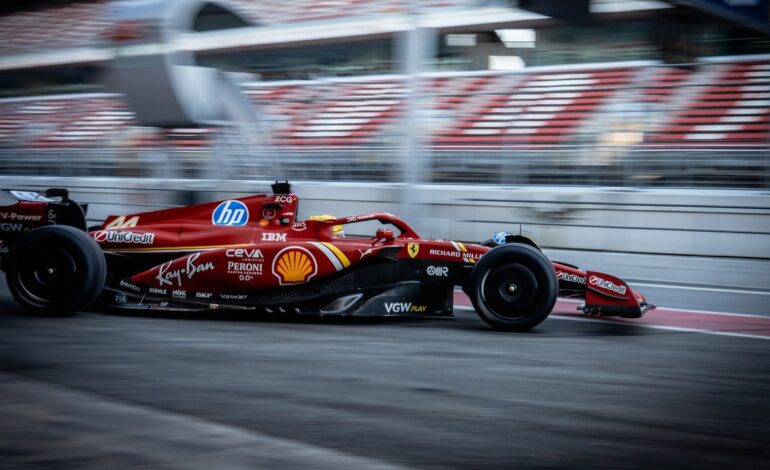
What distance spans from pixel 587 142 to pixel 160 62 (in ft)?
29.9

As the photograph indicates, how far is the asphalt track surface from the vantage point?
340 cm

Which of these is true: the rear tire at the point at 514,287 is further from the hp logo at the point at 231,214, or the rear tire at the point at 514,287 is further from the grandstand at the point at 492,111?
the grandstand at the point at 492,111

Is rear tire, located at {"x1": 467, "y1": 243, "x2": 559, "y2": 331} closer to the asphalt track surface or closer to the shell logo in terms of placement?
the asphalt track surface

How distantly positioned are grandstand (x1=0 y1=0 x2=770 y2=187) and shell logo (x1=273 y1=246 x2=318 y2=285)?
205 inches

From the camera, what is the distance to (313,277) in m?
6.61

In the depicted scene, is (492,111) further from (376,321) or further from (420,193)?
(376,321)

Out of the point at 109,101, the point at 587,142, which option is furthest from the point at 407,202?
the point at 109,101

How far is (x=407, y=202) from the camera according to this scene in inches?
446

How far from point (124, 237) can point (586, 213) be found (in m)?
6.02

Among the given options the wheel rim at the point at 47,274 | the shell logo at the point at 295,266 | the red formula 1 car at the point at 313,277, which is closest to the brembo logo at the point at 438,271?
the red formula 1 car at the point at 313,277

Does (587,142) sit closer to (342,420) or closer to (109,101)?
(342,420)

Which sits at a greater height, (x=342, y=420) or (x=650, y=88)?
(x=650, y=88)

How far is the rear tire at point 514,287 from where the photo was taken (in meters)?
6.20

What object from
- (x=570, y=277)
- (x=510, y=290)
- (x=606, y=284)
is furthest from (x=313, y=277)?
(x=606, y=284)
